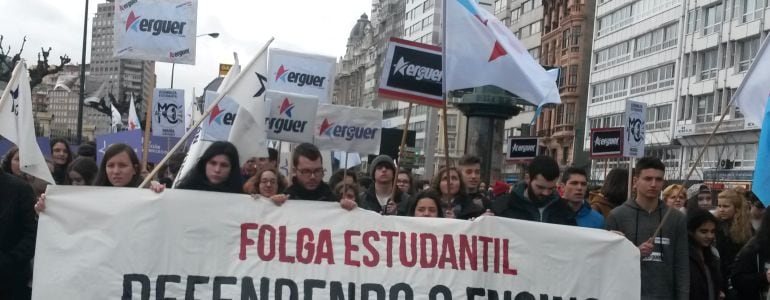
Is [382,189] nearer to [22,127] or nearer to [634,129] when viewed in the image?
[22,127]

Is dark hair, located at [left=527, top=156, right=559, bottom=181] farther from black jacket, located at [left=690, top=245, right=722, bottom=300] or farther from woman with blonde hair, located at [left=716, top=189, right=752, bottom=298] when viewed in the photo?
woman with blonde hair, located at [left=716, top=189, right=752, bottom=298]

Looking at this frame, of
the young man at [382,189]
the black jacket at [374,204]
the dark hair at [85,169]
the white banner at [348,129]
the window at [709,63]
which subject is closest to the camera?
the dark hair at [85,169]

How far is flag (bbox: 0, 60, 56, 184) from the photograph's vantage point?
5.77m

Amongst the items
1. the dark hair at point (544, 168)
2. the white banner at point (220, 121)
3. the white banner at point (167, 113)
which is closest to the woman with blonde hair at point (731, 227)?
the dark hair at point (544, 168)

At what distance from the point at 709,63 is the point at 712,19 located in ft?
6.77

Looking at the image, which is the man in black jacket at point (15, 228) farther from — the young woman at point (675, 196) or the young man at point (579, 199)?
the young woman at point (675, 196)

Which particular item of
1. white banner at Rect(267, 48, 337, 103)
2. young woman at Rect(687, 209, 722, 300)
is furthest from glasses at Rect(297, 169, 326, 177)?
white banner at Rect(267, 48, 337, 103)

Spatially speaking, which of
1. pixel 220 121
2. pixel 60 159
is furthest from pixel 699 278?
pixel 220 121

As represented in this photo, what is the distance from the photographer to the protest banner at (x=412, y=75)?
26.3ft

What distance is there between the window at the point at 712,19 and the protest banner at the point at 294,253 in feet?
139

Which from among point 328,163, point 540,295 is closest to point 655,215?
point 540,295

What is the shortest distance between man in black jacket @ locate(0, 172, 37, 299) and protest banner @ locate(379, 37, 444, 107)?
321cm

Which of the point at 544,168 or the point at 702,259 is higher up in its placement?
the point at 544,168

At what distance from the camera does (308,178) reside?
21.7ft
